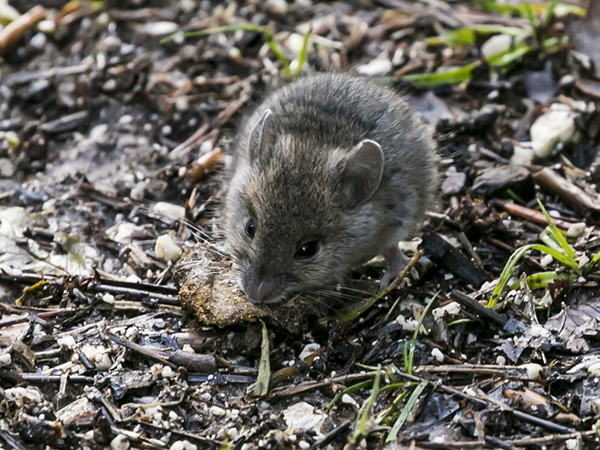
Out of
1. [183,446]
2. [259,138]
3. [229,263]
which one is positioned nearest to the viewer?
[183,446]

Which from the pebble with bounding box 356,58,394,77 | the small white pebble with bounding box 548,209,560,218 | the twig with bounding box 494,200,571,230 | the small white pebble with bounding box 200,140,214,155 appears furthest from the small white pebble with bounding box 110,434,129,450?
the pebble with bounding box 356,58,394,77

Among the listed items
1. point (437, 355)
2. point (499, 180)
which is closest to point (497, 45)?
point (499, 180)

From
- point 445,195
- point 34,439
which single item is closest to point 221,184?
point 445,195

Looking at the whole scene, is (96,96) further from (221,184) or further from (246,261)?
(246,261)

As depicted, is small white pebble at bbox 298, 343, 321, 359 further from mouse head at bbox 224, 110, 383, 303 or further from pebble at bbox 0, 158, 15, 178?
pebble at bbox 0, 158, 15, 178

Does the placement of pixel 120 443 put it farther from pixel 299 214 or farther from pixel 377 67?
pixel 377 67

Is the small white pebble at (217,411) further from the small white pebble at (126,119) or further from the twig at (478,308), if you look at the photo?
the small white pebble at (126,119)
